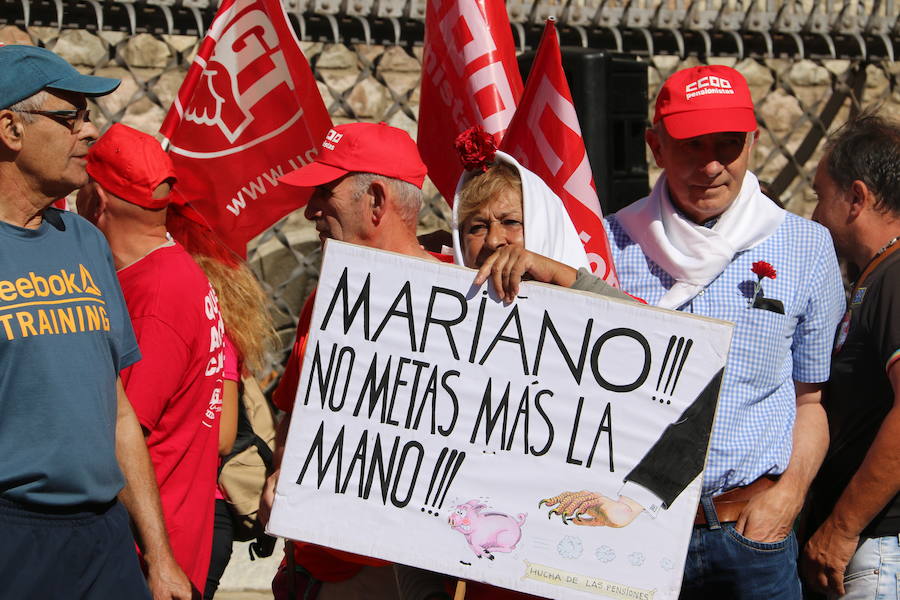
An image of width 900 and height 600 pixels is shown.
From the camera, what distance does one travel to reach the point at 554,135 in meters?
3.29

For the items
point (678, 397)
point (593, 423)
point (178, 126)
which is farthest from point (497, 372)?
point (178, 126)

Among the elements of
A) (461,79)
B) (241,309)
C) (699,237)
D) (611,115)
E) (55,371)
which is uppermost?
(461,79)

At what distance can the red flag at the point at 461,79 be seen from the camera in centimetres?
368

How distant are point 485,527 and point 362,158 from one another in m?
1.00

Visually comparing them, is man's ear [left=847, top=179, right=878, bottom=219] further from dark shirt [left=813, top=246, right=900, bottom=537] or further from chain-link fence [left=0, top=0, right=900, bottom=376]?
chain-link fence [left=0, top=0, right=900, bottom=376]

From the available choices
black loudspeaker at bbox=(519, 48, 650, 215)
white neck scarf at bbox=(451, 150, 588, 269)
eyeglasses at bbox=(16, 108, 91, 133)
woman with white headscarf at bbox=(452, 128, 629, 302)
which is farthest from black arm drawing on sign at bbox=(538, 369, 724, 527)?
black loudspeaker at bbox=(519, 48, 650, 215)

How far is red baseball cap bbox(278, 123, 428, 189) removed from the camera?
9.34 ft

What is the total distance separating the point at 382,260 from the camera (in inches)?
96.0

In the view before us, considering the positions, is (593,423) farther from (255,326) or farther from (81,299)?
(255,326)

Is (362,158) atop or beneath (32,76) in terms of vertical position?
beneath

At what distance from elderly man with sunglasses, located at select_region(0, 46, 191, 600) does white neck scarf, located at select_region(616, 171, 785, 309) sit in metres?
1.32

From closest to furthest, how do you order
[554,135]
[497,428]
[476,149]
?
[497,428]
[476,149]
[554,135]

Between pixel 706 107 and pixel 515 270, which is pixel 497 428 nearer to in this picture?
pixel 515 270

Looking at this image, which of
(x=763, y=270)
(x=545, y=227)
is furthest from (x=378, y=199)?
(x=763, y=270)
